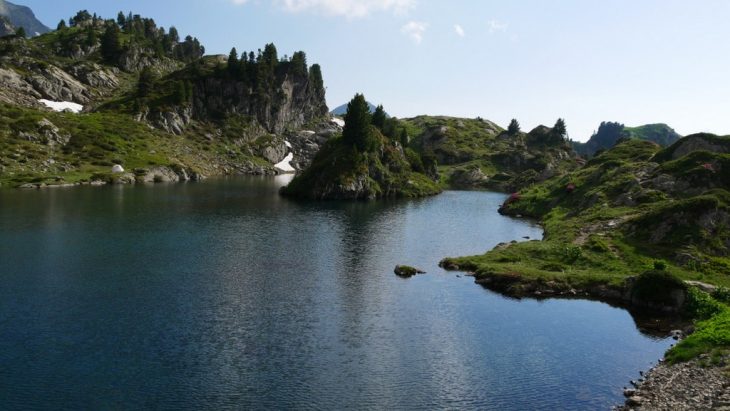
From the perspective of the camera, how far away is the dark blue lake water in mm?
40969

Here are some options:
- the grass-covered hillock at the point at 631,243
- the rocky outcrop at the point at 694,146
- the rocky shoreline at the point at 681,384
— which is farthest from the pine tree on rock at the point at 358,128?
the rocky shoreline at the point at 681,384

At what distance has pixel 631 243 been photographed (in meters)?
85.5

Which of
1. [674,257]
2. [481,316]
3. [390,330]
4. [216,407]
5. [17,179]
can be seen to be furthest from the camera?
[17,179]

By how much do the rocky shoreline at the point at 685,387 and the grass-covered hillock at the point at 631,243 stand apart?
5.05 meters

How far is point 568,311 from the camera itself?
64.1 m

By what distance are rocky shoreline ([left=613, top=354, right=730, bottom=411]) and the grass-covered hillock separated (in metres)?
5.05

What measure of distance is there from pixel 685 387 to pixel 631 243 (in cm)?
4904

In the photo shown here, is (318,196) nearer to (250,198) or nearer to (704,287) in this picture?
(250,198)

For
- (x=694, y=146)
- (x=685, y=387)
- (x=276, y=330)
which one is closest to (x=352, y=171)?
(x=694, y=146)

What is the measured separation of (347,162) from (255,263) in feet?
337

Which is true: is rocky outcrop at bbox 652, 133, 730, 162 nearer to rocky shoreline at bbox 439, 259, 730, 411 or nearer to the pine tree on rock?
the pine tree on rock

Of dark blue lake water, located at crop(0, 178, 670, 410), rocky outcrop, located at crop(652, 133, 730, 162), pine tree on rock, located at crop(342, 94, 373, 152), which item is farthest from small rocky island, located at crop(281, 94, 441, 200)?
rocky outcrop, located at crop(652, 133, 730, 162)

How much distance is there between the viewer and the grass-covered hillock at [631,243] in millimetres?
71000

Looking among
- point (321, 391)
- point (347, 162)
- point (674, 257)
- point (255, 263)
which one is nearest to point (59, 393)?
point (321, 391)
